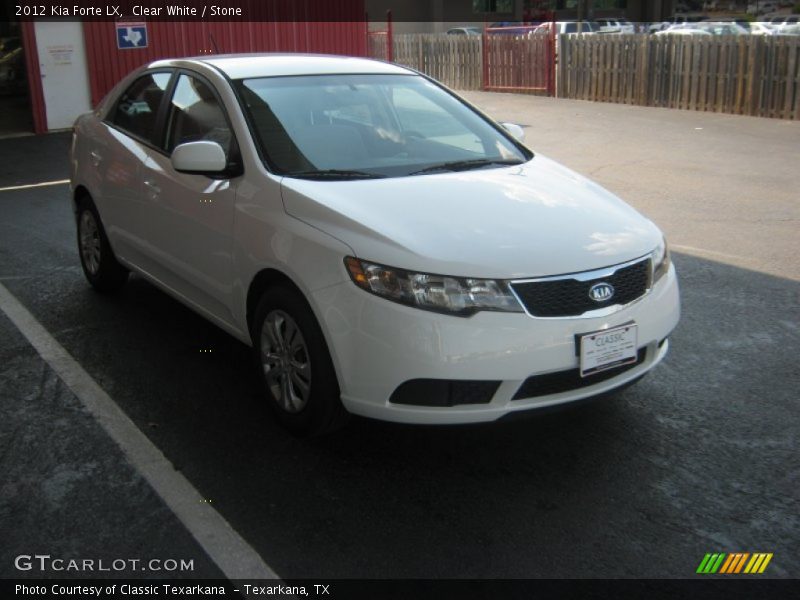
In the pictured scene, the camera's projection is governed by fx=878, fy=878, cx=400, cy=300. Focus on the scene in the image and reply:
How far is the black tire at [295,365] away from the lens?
3.65 meters

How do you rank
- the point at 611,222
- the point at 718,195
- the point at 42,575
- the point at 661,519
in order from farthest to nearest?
the point at 718,195 → the point at 611,222 → the point at 661,519 → the point at 42,575

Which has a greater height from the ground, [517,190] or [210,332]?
[517,190]

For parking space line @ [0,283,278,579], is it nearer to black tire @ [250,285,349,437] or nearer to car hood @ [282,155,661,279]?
black tire @ [250,285,349,437]

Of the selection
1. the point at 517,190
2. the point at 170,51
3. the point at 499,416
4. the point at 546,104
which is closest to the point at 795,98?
the point at 546,104

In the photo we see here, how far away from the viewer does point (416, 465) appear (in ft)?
12.4

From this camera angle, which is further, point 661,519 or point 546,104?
point 546,104

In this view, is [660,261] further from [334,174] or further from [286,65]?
[286,65]

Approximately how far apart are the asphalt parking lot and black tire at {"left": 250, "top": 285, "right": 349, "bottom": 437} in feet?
0.53

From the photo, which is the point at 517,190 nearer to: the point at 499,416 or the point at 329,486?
the point at 499,416

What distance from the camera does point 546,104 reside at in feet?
60.7

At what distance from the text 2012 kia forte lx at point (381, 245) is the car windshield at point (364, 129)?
1cm

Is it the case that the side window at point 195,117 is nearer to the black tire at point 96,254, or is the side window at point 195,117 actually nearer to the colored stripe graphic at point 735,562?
the black tire at point 96,254

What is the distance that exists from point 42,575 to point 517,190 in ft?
8.43

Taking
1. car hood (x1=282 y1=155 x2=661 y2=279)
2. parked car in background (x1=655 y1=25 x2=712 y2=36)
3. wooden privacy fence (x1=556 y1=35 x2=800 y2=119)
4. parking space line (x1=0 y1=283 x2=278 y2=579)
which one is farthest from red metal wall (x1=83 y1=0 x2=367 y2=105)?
car hood (x1=282 y1=155 x2=661 y2=279)
